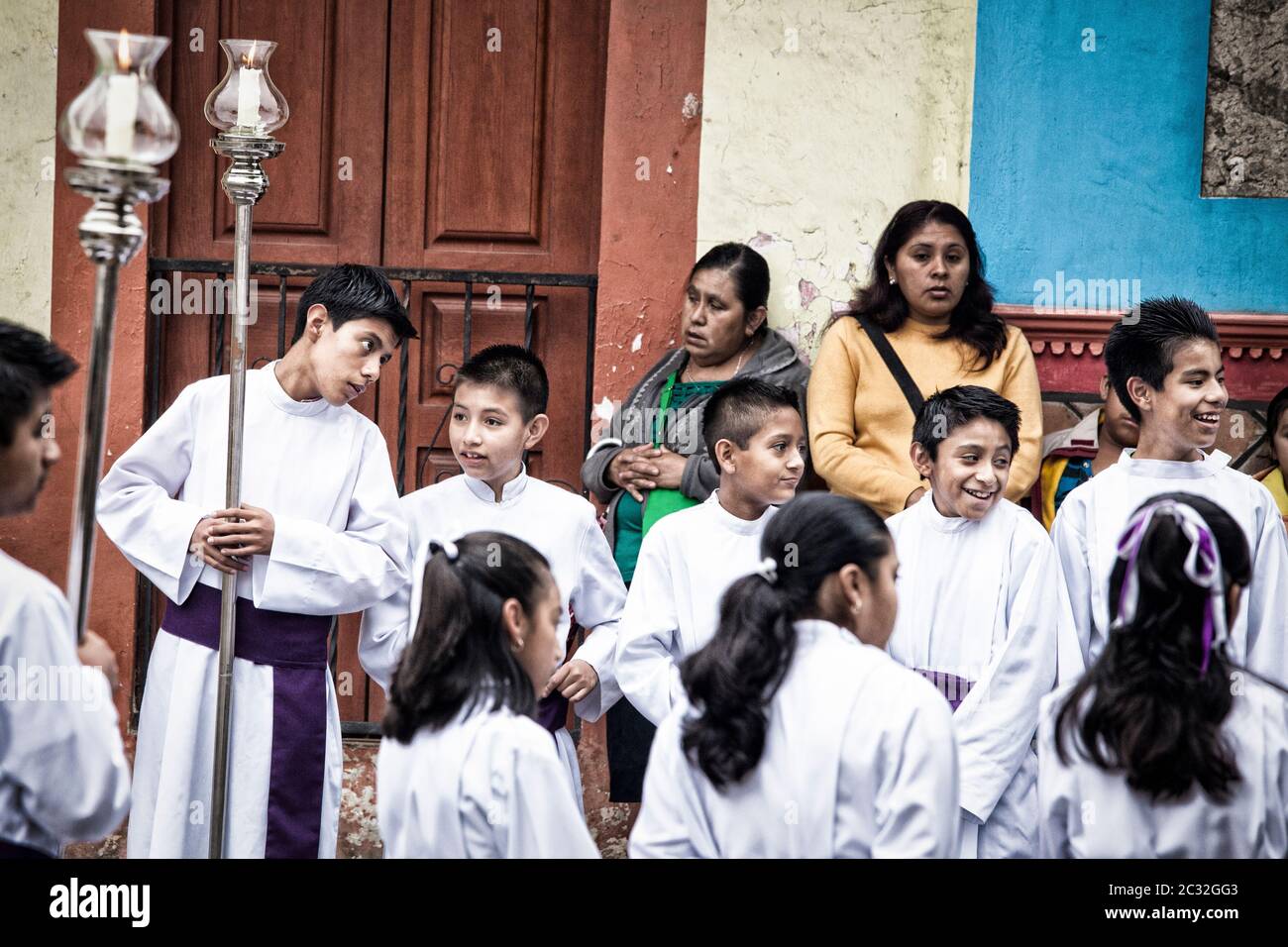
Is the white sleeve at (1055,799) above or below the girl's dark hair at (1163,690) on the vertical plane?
below

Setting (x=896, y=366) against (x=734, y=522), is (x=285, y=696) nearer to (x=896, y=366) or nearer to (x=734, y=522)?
(x=734, y=522)

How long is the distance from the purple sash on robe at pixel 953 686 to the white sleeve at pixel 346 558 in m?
1.46

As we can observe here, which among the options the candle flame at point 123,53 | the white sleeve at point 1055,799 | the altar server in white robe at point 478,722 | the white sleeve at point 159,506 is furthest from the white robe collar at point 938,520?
the candle flame at point 123,53

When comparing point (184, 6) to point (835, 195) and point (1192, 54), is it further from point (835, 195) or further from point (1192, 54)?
point (1192, 54)

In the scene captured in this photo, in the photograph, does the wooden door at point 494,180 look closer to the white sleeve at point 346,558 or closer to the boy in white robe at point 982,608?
the white sleeve at point 346,558

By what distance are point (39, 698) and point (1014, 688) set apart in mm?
2360

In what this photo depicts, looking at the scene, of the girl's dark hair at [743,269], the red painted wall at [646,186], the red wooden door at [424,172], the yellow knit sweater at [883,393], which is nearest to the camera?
the yellow knit sweater at [883,393]

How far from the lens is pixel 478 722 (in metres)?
2.59

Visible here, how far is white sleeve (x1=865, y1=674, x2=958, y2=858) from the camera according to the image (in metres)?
2.46

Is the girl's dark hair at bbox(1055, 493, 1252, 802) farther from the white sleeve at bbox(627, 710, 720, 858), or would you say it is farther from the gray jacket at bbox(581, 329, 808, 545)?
the gray jacket at bbox(581, 329, 808, 545)

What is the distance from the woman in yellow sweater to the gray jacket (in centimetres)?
14

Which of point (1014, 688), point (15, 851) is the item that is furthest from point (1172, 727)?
point (15, 851)

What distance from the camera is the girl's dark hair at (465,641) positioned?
2.63 meters

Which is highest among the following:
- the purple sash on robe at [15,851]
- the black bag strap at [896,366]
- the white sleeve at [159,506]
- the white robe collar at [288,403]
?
the black bag strap at [896,366]
